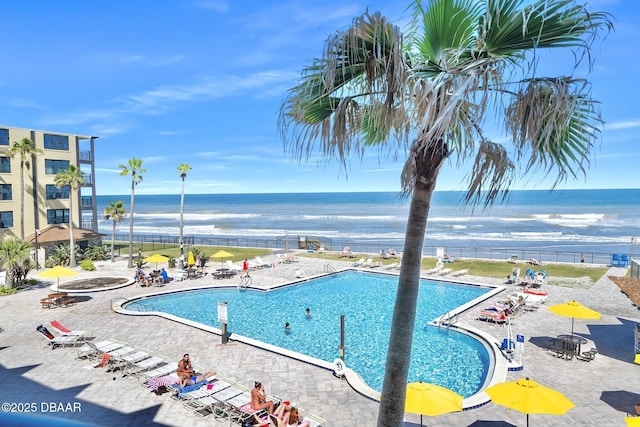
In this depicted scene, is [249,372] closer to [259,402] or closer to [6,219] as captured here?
[259,402]

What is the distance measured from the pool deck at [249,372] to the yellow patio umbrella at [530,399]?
4.03 feet

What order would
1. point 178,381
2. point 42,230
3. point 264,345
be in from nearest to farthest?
point 178,381 → point 264,345 → point 42,230

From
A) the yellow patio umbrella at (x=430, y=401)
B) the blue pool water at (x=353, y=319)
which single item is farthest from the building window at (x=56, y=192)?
the yellow patio umbrella at (x=430, y=401)

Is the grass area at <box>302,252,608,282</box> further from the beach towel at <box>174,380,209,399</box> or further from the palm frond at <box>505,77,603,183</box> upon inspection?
the palm frond at <box>505,77,603,183</box>

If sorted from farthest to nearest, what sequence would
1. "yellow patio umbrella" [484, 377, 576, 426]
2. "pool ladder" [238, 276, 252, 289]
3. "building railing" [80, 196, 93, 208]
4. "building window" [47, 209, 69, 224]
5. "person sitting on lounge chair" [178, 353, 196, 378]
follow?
"building railing" [80, 196, 93, 208]
"building window" [47, 209, 69, 224]
"pool ladder" [238, 276, 252, 289]
"person sitting on lounge chair" [178, 353, 196, 378]
"yellow patio umbrella" [484, 377, 576, 426]

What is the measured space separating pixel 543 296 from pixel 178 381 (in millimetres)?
16666

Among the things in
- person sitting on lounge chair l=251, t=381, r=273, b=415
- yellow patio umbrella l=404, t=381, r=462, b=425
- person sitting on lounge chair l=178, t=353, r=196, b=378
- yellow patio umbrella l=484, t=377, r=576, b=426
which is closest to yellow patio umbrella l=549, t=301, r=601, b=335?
yellow patio umbrella l=484, t=377, r=576, b=426

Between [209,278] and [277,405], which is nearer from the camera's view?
[277,405]

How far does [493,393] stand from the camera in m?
8.36

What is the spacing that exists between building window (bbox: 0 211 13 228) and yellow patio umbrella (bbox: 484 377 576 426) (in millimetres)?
34454

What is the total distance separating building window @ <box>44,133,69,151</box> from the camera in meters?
32.8

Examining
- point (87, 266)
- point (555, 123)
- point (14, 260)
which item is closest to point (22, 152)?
point (87, 266)

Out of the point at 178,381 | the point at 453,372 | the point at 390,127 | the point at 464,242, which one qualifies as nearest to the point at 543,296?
the point at 453,372

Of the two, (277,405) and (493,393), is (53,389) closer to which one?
(277,405)
